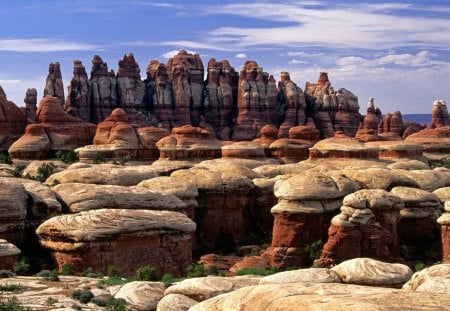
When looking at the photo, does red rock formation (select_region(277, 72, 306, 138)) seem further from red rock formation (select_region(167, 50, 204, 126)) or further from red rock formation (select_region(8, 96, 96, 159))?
red rock formation (select_region(8, 96, 96, 159))

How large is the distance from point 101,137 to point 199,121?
4542 centimetres

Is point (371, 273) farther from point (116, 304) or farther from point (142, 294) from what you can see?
point (116, 304)

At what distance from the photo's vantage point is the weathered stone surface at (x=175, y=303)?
45.9ft

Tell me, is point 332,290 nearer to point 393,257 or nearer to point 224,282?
point 224,282

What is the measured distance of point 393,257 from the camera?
2717 cm

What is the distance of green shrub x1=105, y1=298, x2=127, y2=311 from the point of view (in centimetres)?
1495

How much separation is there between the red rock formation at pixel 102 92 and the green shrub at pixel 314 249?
2745 inches

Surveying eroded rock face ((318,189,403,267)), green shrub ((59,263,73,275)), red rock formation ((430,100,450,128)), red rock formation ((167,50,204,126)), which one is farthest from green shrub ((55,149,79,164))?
red rock formation ((430,100,450,128))

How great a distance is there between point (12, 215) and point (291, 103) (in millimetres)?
77960

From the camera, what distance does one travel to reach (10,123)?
2267 inches

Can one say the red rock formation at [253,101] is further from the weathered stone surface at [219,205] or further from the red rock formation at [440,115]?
the weathered stone surface at [219,205]

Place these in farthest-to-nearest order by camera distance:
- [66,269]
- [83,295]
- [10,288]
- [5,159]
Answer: [5,159] < [66,269] < [10,288] < [83,295]

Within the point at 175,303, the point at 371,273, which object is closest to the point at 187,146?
the point at 371,273

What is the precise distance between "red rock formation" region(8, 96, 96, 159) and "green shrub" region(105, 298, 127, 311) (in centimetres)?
3714
